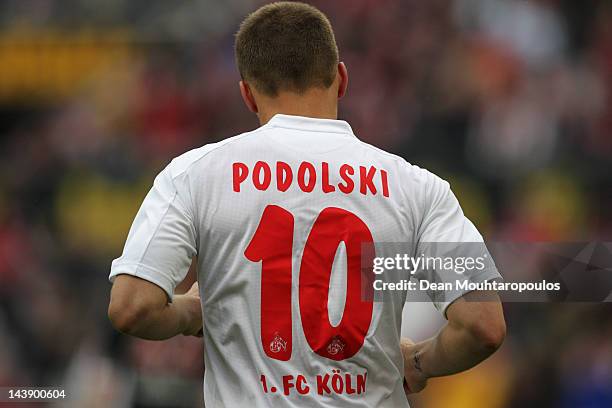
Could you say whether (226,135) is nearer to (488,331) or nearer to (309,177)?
(309,177)

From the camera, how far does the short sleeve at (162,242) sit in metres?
2.07

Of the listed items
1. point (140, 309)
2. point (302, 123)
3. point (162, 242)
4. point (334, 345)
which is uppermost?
point (302, 123)

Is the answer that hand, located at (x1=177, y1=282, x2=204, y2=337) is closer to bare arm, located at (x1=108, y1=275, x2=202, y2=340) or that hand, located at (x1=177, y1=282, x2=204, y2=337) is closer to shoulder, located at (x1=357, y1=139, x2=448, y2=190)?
bare arm, located at (x1=108, y1=275, x2=202, y2=340)

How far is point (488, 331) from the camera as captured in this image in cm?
217

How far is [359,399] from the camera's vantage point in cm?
218

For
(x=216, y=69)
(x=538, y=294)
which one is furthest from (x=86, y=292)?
(x=538, y=294)

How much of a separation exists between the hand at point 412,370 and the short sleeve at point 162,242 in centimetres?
57

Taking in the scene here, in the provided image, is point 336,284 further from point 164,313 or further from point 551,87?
point 551,87

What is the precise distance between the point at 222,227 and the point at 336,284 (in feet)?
0.87

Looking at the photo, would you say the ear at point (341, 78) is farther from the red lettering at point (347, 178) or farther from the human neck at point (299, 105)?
the red lettering at point (347, 178)

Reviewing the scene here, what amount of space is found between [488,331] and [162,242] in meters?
0.70

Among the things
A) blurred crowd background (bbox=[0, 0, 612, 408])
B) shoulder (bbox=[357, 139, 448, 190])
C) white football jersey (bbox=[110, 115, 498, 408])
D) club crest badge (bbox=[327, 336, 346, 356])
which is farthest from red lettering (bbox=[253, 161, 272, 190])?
blurred crowd background (bbox=[0, 0, 612, 408])

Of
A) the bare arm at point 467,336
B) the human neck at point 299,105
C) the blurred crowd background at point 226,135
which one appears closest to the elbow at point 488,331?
the bare arm at point 467,336

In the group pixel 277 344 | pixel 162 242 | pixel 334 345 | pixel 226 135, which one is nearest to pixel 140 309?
pixel 162 242
